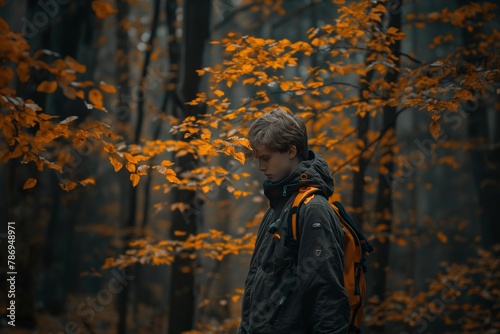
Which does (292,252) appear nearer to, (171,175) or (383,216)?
(171,175)

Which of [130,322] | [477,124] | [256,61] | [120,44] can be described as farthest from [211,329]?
[130,322]

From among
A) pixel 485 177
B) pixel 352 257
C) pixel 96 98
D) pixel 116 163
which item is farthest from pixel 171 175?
pixel 485 177

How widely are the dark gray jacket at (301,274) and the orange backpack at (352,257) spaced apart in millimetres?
40

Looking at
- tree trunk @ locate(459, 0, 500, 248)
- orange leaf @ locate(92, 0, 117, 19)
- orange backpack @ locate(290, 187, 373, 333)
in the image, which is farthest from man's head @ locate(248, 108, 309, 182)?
tree trunk @ locate(459, 0, 500, 248)

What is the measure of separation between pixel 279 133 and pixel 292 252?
24.9 inches

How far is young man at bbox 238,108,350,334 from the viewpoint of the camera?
2150 millimetres

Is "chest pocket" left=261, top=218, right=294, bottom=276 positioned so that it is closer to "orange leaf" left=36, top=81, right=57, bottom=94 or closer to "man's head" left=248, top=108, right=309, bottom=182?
"man's head" left=248, top=108, right=309, bottom=182

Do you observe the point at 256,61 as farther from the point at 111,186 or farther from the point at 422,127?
the point at 111,186

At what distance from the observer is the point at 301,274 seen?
7.18 ft

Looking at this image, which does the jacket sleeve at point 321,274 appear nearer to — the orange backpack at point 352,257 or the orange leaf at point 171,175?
the orange backpack at point 352,257

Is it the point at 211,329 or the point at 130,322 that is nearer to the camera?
the point at 211,329

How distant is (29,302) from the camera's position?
32.9 feet

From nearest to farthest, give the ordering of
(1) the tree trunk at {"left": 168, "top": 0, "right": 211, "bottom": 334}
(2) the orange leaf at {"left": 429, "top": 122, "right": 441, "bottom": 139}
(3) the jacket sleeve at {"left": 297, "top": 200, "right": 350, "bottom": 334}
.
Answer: (3) the jacket sleeve at {"left": 297, "top": 200, "right": 350, "bottom": 334}, (2) the orange leaf at {"left": 429, "top": 122, "right": 441, "bottom": 139}, (1) the tree trunk at {"left": 168, "top": 0, "right": 211, "bottom": 334}

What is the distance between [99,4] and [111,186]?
832 inches
